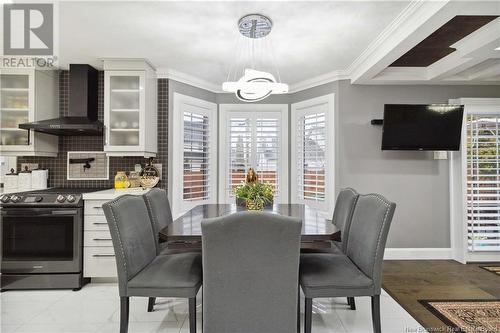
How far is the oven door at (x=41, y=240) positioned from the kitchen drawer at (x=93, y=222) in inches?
2.6

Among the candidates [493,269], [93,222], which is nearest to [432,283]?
[493,269]

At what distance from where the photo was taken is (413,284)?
301 cm

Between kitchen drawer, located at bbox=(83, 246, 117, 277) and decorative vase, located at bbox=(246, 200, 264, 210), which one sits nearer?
decorative vase, located at bbox=(246, 200, 264, 210)

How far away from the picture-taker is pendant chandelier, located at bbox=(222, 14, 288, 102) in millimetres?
2244

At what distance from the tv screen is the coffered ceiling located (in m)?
0.42

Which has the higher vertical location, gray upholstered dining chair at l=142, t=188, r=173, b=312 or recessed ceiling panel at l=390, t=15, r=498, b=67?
recessed ceiling panel at l=390, t=15, r=498, b=67

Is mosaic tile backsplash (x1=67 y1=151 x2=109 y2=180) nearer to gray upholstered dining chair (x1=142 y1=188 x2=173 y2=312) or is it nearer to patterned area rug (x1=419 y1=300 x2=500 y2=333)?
gray upholstered dining chair (x1=142 y1=188 x2=173 y2=312)

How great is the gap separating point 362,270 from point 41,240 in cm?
314

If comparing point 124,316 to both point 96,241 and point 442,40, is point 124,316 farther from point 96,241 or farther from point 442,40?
point 442,40

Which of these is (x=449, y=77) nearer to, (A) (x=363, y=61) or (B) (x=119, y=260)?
(A) (x=363, y=61)

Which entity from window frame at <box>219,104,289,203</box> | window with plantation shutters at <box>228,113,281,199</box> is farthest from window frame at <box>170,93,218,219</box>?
window with plantation shutters at <box>228,113,281,199</box>

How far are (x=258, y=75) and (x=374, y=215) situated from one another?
139 cm

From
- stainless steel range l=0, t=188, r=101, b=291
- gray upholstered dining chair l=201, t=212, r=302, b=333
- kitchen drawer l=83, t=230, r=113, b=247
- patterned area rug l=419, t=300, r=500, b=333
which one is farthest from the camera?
kitchen drawer l=83, t=230, r=113, b=247

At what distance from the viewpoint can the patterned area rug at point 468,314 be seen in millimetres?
2219
